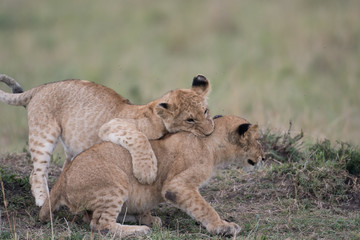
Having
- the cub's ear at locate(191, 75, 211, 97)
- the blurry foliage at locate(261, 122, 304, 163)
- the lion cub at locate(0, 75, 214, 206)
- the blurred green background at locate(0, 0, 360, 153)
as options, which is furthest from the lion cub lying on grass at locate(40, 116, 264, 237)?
the blurred green background at locate(0, 0, 360, 153)

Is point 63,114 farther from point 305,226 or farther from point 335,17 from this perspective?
point 335,17

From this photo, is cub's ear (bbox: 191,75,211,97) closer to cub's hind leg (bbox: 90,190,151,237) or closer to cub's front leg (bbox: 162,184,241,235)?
cub's front leg (bbox: 162,184,241,235)

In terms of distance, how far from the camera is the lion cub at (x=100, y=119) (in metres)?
5.88

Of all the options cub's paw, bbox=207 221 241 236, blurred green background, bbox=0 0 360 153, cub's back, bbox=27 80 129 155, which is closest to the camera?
cub's paw, bbox=207 221 241 236

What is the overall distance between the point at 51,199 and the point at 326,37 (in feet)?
30.1

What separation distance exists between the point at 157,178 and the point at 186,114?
0.64 meters

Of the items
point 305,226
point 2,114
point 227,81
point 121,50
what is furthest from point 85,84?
point 121,50

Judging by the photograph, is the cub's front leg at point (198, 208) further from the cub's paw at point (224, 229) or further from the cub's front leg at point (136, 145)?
the cub's front leg at point (136, 145)

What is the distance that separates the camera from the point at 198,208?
5.50 m

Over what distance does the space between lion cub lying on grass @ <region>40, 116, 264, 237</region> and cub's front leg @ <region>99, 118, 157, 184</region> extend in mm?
75

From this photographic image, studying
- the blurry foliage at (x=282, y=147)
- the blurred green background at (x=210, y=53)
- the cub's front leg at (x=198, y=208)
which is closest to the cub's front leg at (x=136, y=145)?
the cub's front leg at (x=198, y=208)

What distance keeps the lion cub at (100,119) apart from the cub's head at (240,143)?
0.16 m

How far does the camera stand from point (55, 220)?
564 centimetres

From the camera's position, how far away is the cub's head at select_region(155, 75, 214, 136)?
591cm
